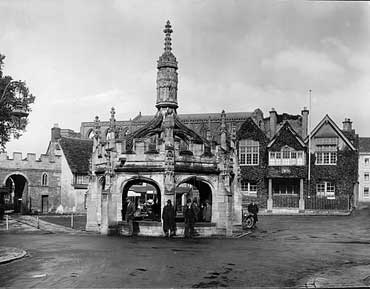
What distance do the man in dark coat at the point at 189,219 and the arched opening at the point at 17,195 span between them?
3505cm

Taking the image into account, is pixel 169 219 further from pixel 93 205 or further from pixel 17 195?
pixel 17 195

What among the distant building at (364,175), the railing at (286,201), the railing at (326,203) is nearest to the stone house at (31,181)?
the railing at (286,201)

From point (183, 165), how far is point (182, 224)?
3.03 m

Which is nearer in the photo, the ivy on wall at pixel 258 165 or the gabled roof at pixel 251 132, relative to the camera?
the ivy on wall at pixel 258 165

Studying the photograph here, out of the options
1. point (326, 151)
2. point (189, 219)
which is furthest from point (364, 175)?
point (189, 219)

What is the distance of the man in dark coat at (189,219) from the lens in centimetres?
2756

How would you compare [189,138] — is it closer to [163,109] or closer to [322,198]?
[163,109]

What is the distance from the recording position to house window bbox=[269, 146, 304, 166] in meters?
60.2

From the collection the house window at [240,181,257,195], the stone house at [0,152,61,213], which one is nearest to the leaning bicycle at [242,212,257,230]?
the house window at [240,181,257,195]

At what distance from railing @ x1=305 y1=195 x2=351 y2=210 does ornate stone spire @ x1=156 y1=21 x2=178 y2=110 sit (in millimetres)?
28531

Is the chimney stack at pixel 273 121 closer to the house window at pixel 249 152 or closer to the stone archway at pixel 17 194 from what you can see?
the house window at pixel 249 152

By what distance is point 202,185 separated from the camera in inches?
1280

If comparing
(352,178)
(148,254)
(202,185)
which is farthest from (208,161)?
(352,178)

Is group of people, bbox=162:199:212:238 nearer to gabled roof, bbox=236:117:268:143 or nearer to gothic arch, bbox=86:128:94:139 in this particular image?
gabled roof, bbox=236:117:268:143
